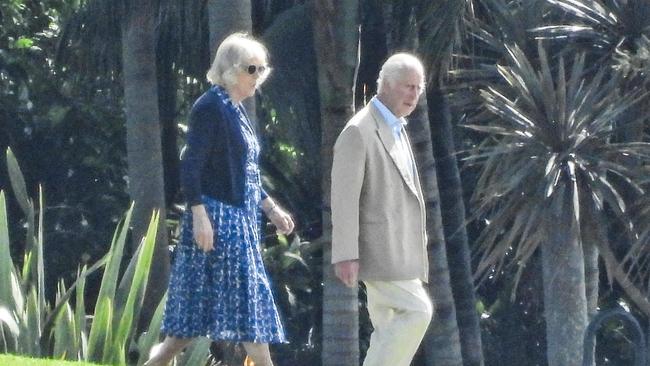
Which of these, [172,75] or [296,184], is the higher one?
[172,75]

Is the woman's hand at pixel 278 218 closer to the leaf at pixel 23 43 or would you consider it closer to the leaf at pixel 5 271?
the leaf at pixel 5 271

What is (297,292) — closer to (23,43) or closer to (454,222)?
(454,222)

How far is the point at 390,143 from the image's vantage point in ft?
21.3

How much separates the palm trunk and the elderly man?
502cm

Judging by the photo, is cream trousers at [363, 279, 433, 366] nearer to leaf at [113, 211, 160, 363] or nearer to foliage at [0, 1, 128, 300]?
leaf at [113, 211, 160, 363]

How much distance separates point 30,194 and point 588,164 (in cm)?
639

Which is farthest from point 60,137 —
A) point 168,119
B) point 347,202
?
point 347,202

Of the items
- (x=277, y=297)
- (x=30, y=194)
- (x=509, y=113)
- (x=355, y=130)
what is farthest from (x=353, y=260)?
(x=30, y=194)

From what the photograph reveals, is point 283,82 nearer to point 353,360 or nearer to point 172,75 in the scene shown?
point 172,75

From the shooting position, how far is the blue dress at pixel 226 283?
21.1ft

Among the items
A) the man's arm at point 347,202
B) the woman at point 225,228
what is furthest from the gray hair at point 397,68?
the woman at point 225,228

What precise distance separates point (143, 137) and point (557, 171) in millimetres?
3509

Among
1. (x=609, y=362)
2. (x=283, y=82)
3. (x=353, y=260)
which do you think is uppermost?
(x=283, y=82)

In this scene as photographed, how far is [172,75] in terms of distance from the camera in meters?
13.8
